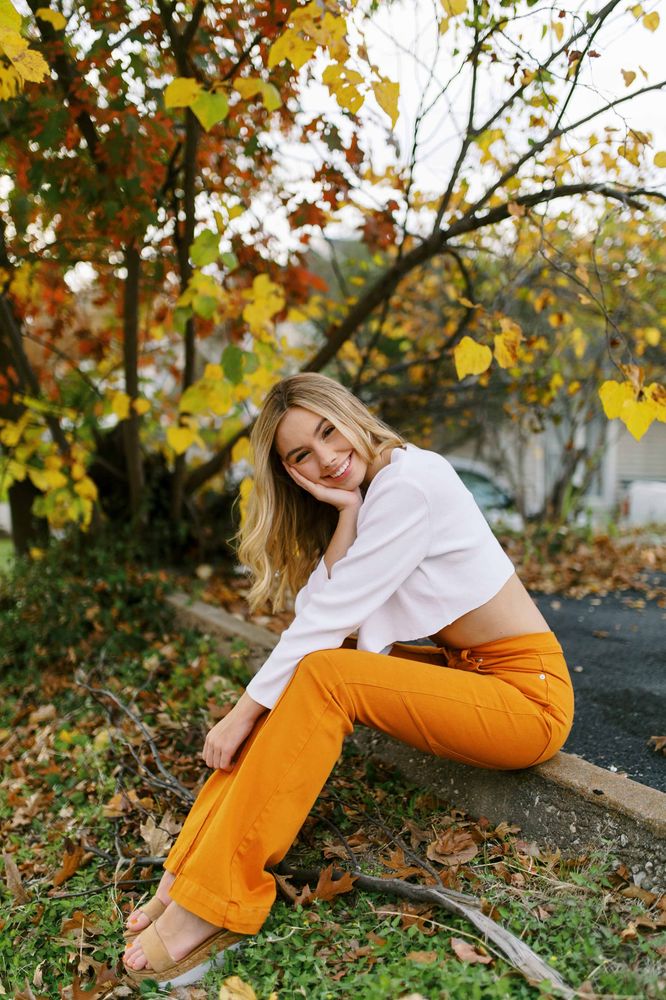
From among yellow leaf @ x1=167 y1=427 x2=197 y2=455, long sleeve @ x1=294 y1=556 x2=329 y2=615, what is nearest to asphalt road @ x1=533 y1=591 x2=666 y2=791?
long sleeve @ x1=294 y1=556 x2=329 y2=615

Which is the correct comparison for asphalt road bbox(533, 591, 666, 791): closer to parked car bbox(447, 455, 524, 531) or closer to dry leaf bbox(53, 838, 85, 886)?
dry leaf bbox(53, 838, 85, 886)

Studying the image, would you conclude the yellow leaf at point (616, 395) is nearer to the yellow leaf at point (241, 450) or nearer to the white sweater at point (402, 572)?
the white sweater at point (402, 572)

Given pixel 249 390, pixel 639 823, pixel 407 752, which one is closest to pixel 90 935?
pixel 407 752

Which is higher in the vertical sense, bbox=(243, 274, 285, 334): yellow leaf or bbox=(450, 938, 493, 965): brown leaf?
bbox=(243, 274, 285, 334): yellow leaf

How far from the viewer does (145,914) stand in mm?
2324

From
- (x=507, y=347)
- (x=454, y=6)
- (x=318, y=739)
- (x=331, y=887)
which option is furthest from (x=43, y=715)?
(x=454, y=6)

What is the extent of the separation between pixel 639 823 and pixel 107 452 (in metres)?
4.53

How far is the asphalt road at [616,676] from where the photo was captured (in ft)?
9.32

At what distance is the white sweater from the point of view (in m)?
2.36

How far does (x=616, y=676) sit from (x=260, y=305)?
8.15 ft

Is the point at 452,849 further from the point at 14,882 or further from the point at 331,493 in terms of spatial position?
the point at 14,882

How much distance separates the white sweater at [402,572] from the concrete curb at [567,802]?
1.96ft

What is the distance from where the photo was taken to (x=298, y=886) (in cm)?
249

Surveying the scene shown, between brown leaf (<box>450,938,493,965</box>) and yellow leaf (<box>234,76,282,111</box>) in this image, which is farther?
yellow leaf (<box>234,76,282,111</box>)
